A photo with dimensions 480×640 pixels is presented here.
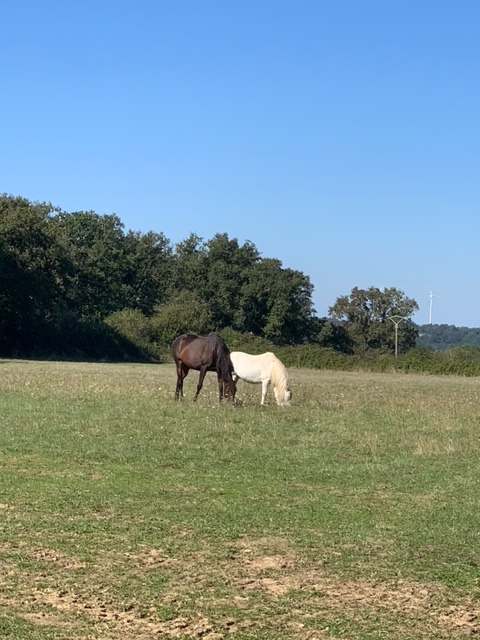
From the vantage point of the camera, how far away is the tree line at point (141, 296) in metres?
59.7

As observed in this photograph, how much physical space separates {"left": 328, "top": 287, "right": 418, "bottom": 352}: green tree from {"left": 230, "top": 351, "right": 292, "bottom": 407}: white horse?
8386cm

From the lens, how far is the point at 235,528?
8.46 meters

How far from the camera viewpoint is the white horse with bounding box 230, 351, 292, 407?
816 inches

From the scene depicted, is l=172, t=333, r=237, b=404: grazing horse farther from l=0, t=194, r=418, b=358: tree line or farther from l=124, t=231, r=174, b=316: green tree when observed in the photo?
l=124, t=231, r=174, b=316: green tree

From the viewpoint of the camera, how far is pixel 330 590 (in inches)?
256

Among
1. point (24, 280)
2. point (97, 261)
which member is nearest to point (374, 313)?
point (97, 261)

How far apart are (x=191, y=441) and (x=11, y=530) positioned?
6353 mm

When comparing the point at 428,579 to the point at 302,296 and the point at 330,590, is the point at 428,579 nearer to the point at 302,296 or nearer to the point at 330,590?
the point at 330,590

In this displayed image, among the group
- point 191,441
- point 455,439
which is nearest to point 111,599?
point 191,441

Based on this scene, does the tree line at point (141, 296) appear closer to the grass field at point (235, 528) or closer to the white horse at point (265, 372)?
the white horse at point (265, 372)

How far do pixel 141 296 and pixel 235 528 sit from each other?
86.3 metres

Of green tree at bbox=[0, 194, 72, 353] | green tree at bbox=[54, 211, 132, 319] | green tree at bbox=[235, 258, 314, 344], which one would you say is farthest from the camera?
green tree at bbox=[235, 258, 314, 344]

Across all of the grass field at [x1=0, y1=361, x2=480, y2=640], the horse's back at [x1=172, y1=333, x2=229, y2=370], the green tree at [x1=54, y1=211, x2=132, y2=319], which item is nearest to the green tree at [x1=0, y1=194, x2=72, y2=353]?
the green tree at [x1=54, y1=211, x2=132, y2=319]

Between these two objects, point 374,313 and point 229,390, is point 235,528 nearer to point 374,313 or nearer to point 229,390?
point 229,390
